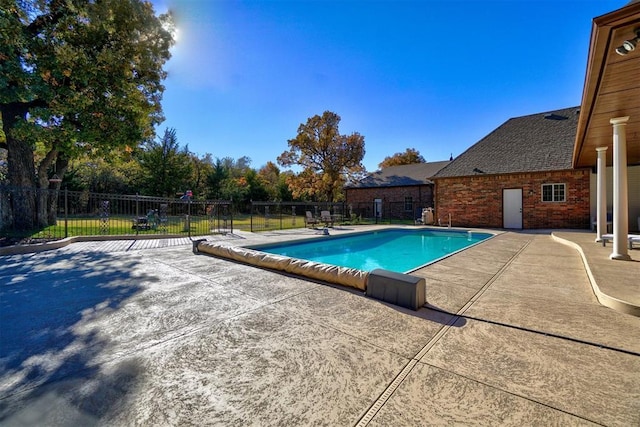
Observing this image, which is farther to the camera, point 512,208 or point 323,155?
point 323,155

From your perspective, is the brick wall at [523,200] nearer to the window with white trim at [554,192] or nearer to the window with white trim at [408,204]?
the window with white trim at [554,192]

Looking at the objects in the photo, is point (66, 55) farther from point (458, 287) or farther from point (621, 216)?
point (621, 216)

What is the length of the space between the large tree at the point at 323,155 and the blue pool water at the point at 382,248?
1148cm

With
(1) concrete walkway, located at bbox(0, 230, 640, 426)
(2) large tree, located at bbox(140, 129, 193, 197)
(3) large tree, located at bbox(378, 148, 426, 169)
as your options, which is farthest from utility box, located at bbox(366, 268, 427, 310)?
(3) large tree, located at bbox(378, 148, 426, 169)

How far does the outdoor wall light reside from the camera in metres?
2.96

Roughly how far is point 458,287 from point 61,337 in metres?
4.77

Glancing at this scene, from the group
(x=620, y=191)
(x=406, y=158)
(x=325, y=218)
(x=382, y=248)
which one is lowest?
(x=382, y=248)

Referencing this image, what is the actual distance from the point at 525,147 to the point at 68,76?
782 inches

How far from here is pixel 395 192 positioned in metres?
22.2

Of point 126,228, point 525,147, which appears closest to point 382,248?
point 525,147

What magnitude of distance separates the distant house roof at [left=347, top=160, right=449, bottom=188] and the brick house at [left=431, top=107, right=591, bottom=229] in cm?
548

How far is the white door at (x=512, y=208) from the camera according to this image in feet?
44.0

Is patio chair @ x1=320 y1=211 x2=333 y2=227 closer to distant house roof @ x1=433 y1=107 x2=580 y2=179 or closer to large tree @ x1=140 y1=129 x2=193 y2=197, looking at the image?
distant house roof @ x1=433 y1=107 x2=580 y2=179

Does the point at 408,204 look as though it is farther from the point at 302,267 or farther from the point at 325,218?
the point at 302,267
